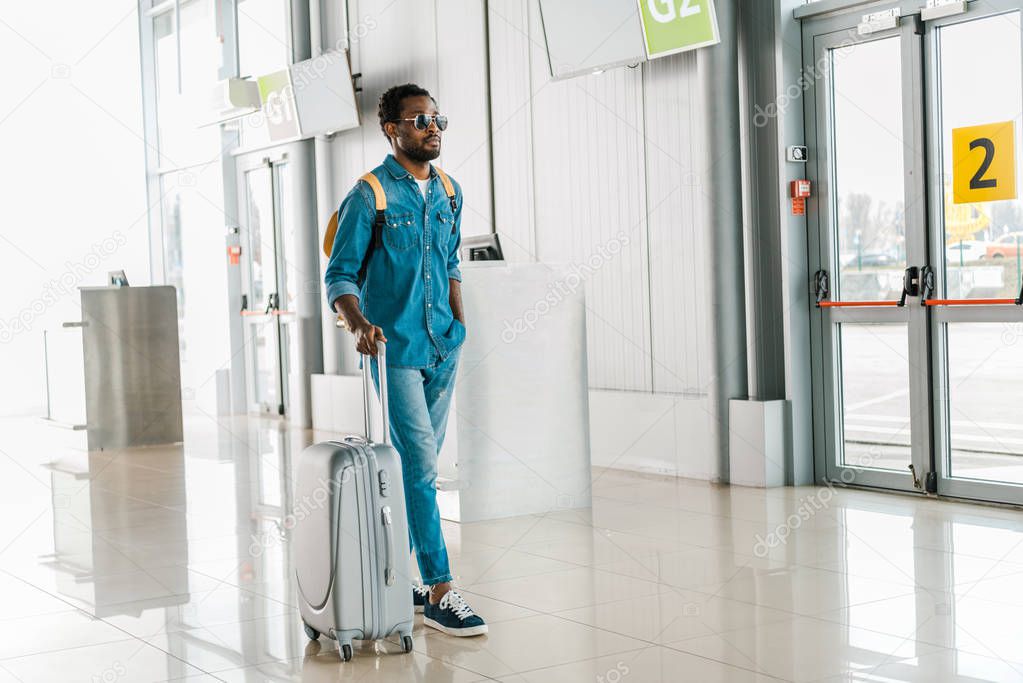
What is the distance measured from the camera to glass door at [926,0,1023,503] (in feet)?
16.4

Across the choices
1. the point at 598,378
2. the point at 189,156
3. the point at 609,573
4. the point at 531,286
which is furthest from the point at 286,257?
the point at 609,573

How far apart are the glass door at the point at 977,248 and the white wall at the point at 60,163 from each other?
9.51 metres

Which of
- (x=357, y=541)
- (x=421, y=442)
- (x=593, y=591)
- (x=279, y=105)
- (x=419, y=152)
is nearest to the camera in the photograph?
(x=357, y=541)

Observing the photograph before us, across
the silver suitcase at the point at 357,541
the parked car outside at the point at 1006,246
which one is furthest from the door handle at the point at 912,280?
the silver suitcase at the point at 357,541

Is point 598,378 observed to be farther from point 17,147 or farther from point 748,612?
point 17,147

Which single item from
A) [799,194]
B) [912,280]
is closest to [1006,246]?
[912,280]

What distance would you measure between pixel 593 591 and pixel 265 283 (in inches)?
315

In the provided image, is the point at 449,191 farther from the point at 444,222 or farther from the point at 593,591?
the point at 593,591

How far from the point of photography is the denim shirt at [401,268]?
325cm

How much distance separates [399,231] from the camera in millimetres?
3297

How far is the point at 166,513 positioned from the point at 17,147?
8234 millimetres

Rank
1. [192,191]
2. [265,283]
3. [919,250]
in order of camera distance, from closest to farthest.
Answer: [919,250], [265,283], [192,191]

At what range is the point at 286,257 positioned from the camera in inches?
426

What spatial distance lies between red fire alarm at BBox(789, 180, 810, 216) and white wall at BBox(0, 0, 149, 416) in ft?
28.6
